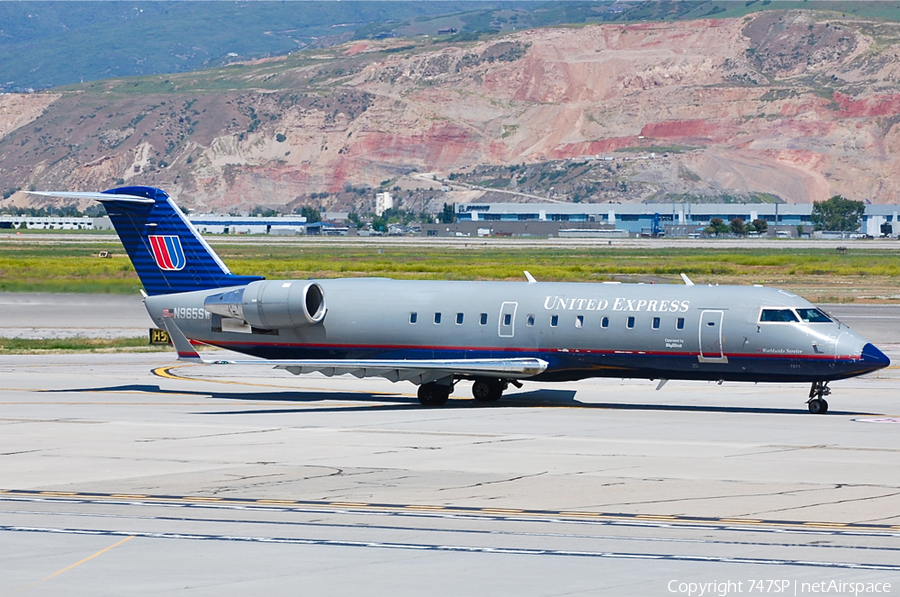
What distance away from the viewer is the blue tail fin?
37.3m

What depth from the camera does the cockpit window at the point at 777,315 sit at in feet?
104

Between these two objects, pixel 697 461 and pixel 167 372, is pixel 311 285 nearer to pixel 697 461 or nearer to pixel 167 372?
pixel 167 372

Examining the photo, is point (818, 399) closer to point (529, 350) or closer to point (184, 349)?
point (529, 350)

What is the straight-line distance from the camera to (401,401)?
35.9m

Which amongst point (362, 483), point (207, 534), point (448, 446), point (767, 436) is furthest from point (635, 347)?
point (207, 534)

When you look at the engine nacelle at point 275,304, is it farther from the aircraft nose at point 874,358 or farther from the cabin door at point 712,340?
the aircraft nose at point 874,358

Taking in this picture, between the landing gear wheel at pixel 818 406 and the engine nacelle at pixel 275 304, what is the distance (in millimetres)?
13261

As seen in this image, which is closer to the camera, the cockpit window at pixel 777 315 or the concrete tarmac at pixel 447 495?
the concrete tarmac at pixel 447 495

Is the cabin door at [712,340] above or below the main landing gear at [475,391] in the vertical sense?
above

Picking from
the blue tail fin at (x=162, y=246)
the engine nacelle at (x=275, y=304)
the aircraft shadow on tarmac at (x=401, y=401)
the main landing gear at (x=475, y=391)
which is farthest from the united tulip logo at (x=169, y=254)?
the main landing gear at (x=475, y=391)

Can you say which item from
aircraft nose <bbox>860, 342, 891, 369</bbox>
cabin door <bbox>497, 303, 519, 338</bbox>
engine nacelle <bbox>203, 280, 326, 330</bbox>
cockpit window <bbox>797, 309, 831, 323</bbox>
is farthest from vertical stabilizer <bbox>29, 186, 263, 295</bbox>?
aircraft nose <bbox>860, 342, 891, 369</bbox>

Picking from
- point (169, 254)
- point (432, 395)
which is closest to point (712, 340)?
point (432, 395)

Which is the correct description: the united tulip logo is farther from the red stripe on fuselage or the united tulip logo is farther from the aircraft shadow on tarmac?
the aircraft shadow on tarmac

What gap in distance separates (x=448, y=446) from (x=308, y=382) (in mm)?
15782
